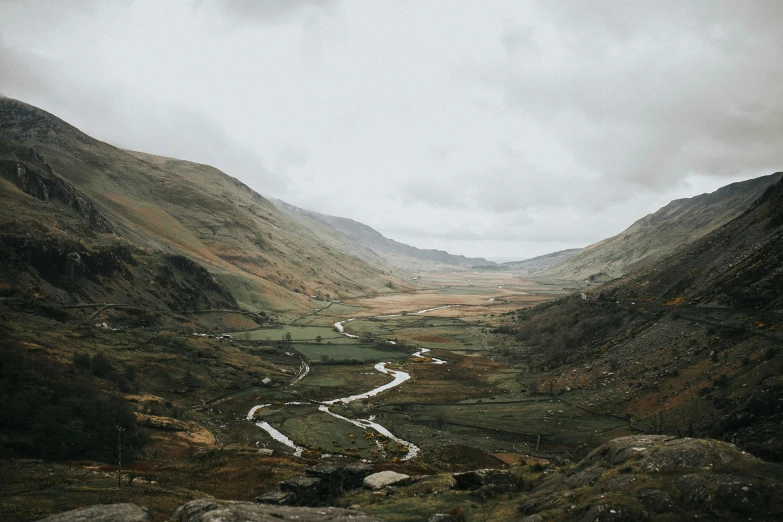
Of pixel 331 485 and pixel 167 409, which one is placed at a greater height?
pixel 331 485

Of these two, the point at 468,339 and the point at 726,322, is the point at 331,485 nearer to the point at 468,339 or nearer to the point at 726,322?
the point at 726,322

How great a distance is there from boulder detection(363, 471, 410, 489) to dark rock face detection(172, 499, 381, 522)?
585 inches

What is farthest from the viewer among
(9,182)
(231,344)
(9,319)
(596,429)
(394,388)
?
(9,182)

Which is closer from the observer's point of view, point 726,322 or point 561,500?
point 561,500

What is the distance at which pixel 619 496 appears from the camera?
1991 cm

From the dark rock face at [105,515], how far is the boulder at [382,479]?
1905 centimetres

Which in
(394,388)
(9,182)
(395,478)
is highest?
(9,182)

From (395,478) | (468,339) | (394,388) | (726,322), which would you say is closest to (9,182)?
(394,388)

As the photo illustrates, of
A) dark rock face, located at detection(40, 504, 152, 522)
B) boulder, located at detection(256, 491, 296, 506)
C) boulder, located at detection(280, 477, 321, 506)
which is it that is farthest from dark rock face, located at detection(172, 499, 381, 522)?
boulder, located at detection(280, 477, 321, 506)

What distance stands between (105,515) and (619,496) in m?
22.9

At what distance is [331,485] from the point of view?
34.2m

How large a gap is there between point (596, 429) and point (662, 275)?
5921cm

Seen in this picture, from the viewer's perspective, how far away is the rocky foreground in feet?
57.9

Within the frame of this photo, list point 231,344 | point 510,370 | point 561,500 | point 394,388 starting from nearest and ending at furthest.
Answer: point 561,500 < point 394,388 < point 510,370 < point 231,344
